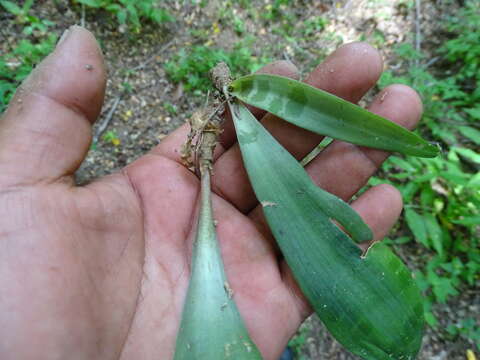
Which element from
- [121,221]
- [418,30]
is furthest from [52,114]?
[418,30]

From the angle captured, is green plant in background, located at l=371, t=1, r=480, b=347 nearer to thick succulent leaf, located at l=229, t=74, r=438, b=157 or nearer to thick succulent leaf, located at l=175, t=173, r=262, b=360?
thick succulent leaf, located at l=229, t=74, r=438, b=157

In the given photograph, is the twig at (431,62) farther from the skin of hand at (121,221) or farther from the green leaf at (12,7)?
the green leaf at (12,7)

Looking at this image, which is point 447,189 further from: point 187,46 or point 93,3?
point 93,3

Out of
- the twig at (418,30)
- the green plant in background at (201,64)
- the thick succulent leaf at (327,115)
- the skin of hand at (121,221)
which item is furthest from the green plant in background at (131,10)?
the twig at (418,30)

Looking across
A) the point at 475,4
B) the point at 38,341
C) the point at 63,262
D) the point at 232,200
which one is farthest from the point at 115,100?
the point at 475,4

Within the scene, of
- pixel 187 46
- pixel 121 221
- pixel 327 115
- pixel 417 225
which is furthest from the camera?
pixel 187 46

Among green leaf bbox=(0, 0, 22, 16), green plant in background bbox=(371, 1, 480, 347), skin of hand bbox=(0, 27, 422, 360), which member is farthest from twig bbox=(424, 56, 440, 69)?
green leaf bbox=(0, 0, 22, 16)
